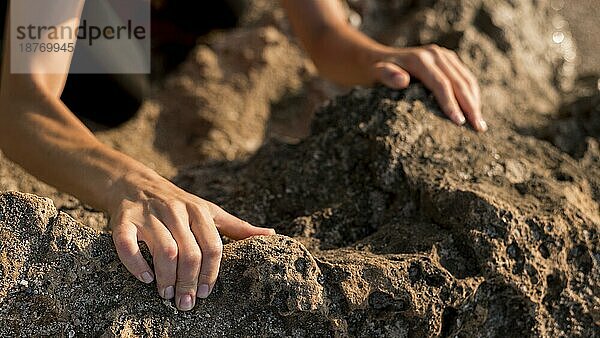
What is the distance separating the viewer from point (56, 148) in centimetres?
141

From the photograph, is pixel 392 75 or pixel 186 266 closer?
pixel 186 266

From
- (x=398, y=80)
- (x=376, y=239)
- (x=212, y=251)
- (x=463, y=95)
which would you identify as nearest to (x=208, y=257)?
(x=212, y=251)

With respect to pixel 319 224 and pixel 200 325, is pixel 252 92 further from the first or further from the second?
pixel 200 325

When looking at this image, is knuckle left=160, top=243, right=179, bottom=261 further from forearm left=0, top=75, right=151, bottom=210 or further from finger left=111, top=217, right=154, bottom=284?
forearm left=0, top=75, right=151, bottom=210

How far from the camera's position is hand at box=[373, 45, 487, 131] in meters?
1.67

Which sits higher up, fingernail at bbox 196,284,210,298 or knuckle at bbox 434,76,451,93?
knuckle at bbox 434,76,451,93

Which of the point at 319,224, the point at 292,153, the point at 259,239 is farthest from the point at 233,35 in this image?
the point at 259,239

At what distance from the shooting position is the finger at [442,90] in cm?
167

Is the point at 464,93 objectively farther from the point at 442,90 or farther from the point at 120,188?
the point at 120,188

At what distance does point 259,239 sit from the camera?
1.26 meters

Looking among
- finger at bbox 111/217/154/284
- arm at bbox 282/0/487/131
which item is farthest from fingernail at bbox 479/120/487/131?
finger at bbox 111/217/154/284

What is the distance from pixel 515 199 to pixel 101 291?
0.77 meters

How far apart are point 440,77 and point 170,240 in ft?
2.50
